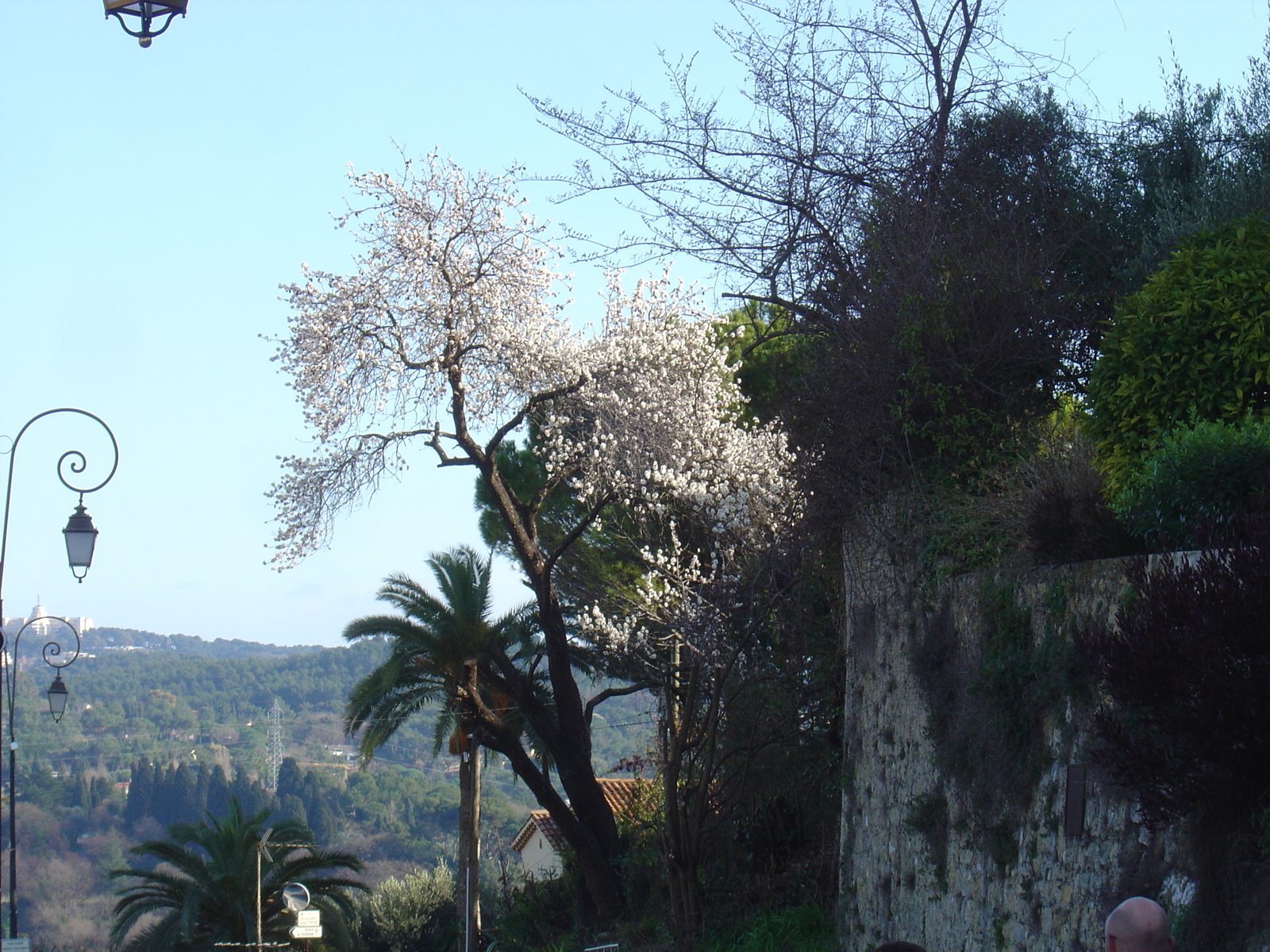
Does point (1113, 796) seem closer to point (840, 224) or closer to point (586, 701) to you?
point (840, 224)

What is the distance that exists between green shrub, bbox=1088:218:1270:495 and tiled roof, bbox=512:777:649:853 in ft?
42.4

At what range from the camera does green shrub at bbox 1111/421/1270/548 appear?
195 inches

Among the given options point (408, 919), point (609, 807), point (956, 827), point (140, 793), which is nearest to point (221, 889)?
point (609, 807)

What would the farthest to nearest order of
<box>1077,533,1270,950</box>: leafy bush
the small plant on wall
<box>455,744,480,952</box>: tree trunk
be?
<box>455,744,480,952</box>: tree trunk
the small plant on wall
<box>1077,533,1270,950</box>: leafy bush

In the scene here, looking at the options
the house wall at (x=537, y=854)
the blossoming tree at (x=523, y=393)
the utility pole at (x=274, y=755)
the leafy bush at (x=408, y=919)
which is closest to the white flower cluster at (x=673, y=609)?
the blossoming tree at (x=523, y=393)

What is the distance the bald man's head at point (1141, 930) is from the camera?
312 centimetres

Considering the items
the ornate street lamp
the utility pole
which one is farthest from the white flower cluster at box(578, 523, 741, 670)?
the utility pole

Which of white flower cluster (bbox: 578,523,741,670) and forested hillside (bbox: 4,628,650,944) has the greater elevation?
white flower cluster (bbox: 578,523,741,670)

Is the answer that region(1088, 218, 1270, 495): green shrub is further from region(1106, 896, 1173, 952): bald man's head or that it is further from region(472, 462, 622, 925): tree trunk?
region(472, 462, 622, 925): tree trunk

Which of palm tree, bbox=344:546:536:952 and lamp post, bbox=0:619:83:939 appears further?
palm tree, bbox=344:546:536:952

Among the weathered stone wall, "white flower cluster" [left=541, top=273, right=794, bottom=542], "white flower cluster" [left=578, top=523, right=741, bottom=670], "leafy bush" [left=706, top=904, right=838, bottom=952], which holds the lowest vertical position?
"leafy bush" [left=706, top=904, right=838, bottom=952]

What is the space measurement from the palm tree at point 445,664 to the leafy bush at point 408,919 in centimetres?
766

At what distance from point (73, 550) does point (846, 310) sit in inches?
263

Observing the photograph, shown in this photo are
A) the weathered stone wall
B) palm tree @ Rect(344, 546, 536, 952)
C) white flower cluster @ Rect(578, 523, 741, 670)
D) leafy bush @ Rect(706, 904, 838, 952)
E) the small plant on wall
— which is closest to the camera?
the weathered stone wall
